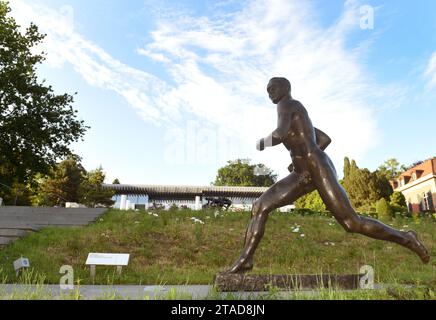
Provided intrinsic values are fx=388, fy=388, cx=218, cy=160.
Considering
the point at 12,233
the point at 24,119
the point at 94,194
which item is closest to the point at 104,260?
the point at 12,233

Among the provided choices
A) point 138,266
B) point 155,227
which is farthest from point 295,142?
point 155,227

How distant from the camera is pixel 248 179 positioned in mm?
59531

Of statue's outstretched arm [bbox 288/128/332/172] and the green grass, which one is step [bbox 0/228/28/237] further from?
statue's outstretched arm [bbox 288/128/332/172]

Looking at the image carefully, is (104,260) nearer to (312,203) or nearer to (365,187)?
(312,203)

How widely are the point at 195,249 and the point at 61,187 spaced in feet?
94.0

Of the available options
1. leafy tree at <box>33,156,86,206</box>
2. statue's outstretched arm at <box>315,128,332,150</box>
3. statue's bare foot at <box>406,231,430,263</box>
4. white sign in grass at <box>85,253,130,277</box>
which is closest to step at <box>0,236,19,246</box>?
white sign in grass at <box>85,253,130,277</box>

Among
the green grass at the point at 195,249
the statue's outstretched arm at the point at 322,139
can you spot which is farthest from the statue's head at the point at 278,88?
the green grass at the point at 195,249

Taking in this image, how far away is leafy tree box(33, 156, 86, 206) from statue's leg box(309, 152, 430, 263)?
3286 centimetres

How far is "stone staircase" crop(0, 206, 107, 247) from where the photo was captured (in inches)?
442
